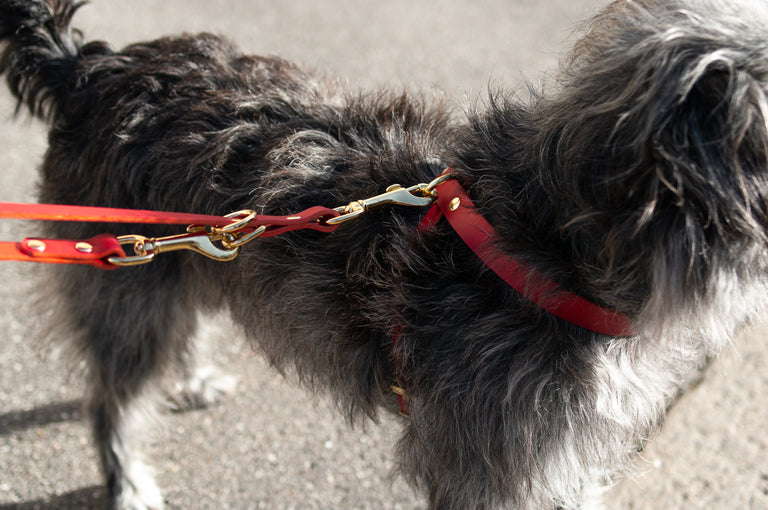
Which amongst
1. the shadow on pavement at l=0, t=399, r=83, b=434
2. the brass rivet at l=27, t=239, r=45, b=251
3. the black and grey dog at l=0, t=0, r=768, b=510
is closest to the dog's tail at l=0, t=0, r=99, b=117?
the black and grey dog at l=0, t=0, r=768, b=510

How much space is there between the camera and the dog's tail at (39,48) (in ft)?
7.90

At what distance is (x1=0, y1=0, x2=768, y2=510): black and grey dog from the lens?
137 centimetres

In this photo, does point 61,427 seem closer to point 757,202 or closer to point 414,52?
point 757,202

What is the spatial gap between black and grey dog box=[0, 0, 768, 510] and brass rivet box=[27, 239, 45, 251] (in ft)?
2.43

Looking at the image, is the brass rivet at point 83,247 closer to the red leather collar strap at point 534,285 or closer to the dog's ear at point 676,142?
the red leather collar strap at point 534,285

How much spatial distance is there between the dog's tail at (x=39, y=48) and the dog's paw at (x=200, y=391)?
4.98 ft

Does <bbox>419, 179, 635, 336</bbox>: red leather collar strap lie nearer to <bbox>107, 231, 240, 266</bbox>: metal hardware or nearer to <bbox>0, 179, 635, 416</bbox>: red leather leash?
<bbox>0, 179, 635, 416</bbox>: red leather leash

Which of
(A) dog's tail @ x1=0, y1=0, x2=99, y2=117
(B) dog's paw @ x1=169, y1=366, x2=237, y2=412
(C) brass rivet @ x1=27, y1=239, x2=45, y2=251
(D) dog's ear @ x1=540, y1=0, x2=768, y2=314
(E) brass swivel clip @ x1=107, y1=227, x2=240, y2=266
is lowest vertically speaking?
(B) dog's paw @ x1=169, y1=366, x2=237, y2=412

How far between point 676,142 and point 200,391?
2.71 meters

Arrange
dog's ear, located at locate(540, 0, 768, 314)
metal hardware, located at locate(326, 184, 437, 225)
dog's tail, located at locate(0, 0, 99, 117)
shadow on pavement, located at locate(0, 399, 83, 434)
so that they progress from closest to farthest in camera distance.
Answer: dog's ear, located at locate(540, 0, 768, 314)
metal hardware, located at locate(326, 184, 437, 225)
dog's tail, located at locate(0, 0, 99, 117)
shadow on pavement, located at locate(0, 399, 83, 434)

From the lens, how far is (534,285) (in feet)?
5.23

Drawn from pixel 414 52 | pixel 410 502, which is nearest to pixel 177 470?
pixel 410 502

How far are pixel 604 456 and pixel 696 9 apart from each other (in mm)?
1251

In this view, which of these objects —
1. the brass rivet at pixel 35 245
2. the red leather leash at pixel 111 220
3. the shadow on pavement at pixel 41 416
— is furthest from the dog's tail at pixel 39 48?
the shadow on pavement at pixel 41 416
